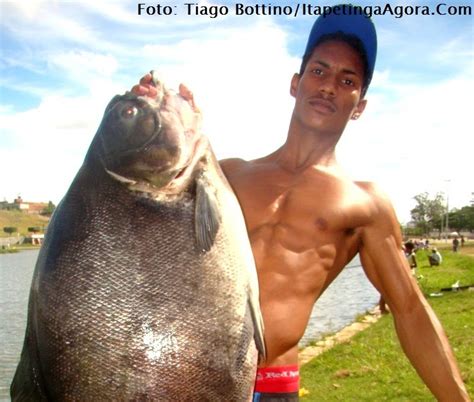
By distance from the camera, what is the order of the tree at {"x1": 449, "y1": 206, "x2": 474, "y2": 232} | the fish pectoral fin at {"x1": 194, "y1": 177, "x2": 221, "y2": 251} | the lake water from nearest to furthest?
the fish pectoral fin at {"x1": 194, "y1": 177, "x2": 221, "y2": 251} → the lake water → the tree at {"x1": 449, "y1": 206, "x2": 474, "y2": 232}

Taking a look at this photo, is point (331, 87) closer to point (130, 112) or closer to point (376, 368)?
point (130, 112)

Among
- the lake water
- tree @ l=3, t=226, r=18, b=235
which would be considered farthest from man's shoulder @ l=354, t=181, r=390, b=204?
tree @ l=3, t=226, r=18, b=235

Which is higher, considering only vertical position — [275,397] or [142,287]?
[142,287]

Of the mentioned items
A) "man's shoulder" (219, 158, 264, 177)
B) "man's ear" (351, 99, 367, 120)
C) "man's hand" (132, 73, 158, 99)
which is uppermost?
"man's ear" (351, 99, 367, 120)

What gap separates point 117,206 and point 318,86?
5.18 feet

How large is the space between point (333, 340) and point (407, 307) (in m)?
10.4

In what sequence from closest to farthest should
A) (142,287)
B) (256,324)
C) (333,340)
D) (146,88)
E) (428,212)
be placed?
(142,287) < (256,324) < (146,88) < (333,340) < (428,212)

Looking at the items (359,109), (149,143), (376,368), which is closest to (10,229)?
(376,368)

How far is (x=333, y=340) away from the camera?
517 inches

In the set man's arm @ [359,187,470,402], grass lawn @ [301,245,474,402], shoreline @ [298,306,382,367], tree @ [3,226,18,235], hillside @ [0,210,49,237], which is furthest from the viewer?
tree @ [3,226,18,235]

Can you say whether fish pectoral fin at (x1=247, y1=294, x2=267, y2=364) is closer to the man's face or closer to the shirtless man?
the shirtless man

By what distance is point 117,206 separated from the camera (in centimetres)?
208

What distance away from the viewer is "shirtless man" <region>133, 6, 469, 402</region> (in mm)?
2988

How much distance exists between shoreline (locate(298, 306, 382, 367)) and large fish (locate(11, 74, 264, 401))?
8977 millimetres
